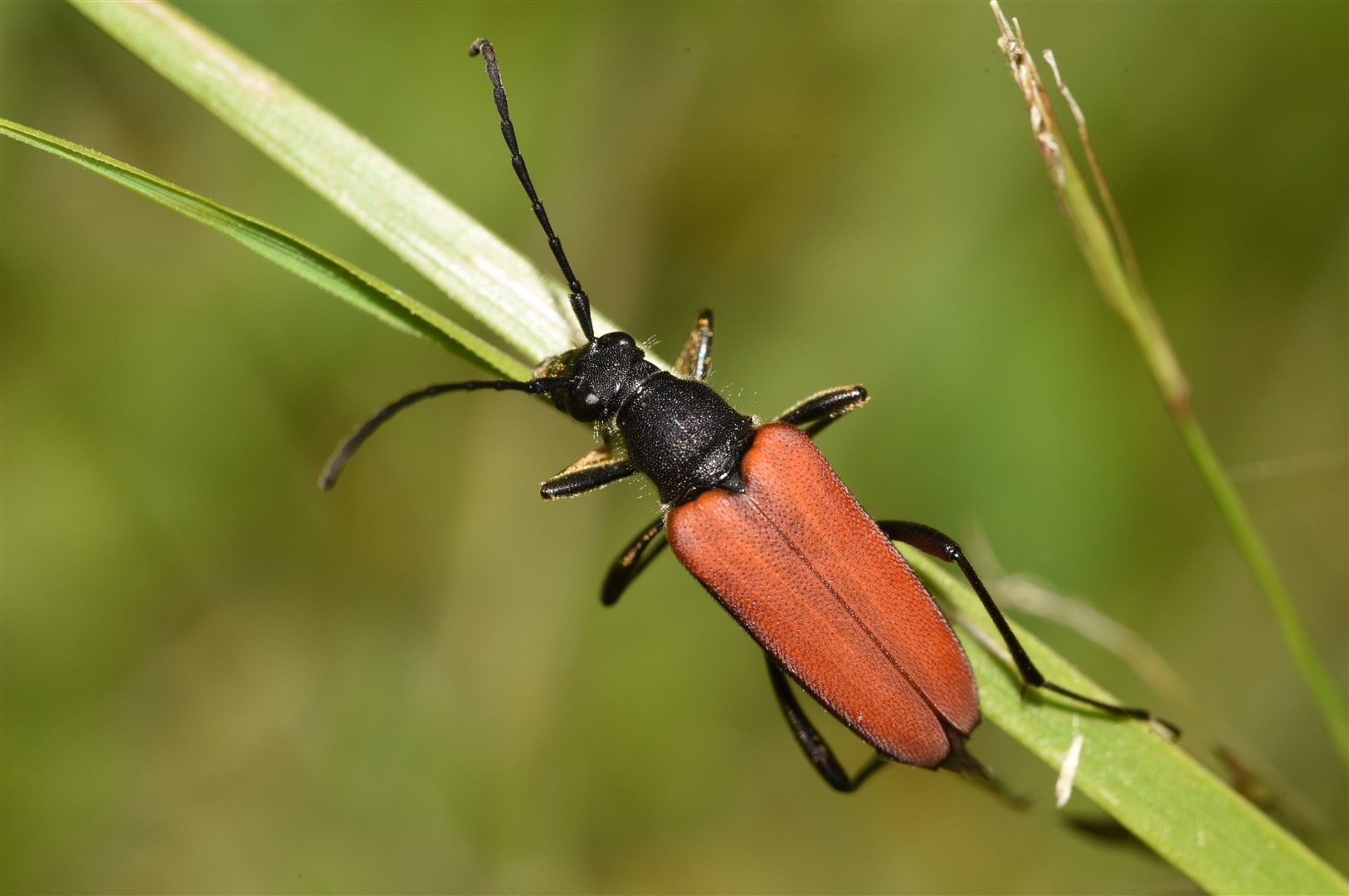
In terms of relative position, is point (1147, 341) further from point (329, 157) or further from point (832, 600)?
point (329, 157)

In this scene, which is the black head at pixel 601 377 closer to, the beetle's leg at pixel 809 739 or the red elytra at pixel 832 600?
the red elytra at pixel 832 600

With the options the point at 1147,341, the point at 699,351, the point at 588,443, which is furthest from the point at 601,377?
the point at 588,443

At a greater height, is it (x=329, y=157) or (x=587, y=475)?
(x=329, y=157)

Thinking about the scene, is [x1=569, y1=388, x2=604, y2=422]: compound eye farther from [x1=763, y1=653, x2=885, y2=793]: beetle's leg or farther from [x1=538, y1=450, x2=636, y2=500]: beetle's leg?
[x1=763, y1=653, x2=885, y2=793]: beetle's leg

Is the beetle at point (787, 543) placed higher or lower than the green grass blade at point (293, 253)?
lower

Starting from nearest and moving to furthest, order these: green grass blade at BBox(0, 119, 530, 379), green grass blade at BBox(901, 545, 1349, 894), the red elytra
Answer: green grass blade at BBox(0, 119, 530, 379) → green grass blade at BBox(901, 545, 1349, 894) → the red elytra

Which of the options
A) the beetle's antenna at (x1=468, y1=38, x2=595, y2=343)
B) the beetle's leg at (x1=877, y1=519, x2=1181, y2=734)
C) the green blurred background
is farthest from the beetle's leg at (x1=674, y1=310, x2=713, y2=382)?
the green blurred background

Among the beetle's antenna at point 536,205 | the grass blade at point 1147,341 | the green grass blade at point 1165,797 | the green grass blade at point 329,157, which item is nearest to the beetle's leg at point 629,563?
the beetle's antenna at point 536,205
